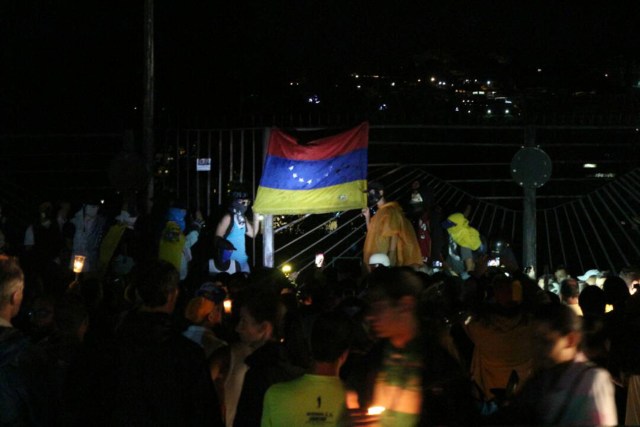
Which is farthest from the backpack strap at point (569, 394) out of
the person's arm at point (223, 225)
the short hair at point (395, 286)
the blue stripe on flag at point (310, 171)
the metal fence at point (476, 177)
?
the metal fence at point (476, 177)

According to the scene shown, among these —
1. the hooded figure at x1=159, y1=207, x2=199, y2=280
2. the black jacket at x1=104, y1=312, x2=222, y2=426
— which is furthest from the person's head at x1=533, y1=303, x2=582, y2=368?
the hooded figure at x1=159, y1=207, x2=199, y2=280

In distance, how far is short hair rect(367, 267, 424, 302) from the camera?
4586 mm

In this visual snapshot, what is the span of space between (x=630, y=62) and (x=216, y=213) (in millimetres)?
15476

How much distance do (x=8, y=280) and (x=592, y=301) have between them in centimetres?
493

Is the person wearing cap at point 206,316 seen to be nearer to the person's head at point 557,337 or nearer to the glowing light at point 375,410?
the person's head at point 557,337

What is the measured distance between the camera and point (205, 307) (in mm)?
7395

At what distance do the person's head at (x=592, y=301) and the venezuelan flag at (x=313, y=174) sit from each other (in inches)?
238

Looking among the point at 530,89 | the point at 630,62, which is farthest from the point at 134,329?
the point at 630,62

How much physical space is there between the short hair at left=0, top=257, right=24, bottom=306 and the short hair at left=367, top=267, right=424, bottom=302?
7.02ft

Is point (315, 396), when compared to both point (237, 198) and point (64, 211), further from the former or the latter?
point (64, 211)

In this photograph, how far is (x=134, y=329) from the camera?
583 cm

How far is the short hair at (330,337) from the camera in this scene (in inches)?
199

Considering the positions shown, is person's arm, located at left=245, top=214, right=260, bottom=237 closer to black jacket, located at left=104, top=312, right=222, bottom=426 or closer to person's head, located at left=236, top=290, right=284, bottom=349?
person's head, located at left=236, top=290, right=284, bottom=349

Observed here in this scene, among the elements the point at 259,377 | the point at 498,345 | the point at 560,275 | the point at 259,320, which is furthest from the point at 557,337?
the point at 560,275
